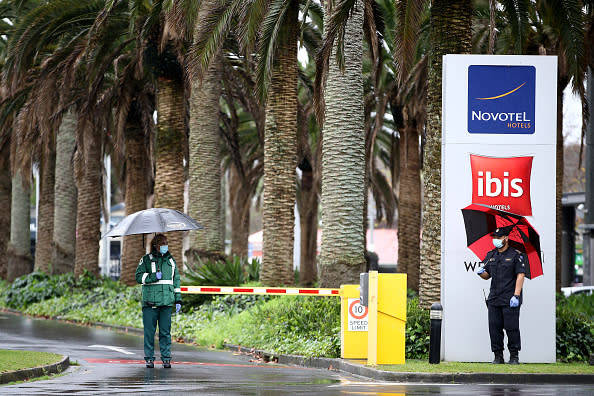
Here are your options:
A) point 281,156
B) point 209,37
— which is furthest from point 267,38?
point 281,156

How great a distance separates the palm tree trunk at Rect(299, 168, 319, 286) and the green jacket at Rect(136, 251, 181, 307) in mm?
21599

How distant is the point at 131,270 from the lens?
2900cm

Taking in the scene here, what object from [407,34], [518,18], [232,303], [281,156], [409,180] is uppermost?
[518,18]

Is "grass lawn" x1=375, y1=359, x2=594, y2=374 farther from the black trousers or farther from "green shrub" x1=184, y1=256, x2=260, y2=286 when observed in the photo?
"green shrub" x1=184, y1=256, x2=260, y2=286

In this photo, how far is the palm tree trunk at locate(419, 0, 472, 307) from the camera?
628 inches

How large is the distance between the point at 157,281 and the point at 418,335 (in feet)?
12.8

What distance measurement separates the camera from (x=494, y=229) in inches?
575

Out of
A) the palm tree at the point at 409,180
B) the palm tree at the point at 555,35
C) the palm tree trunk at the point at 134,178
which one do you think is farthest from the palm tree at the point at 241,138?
the palm tree at the point at 555,35

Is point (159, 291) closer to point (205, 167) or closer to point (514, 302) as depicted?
point (514, 302)

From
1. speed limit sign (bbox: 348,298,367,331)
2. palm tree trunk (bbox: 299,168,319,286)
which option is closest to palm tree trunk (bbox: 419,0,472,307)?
speed limit sign (bbox: 348,298,367,331)

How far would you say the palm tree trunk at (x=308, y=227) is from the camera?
3719 cm

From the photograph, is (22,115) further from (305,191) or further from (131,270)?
(305,191)

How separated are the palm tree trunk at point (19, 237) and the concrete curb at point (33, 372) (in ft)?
77.2

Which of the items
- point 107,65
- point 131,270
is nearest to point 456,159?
point 107,65
